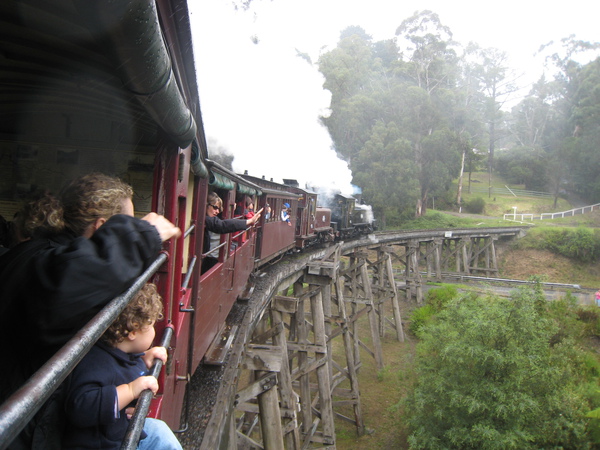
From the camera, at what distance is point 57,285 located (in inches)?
39.0

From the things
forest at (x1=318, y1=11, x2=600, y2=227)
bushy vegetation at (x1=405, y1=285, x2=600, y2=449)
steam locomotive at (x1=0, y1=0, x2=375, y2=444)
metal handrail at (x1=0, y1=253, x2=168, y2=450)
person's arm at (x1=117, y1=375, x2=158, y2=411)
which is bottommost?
bushy vegetation at (x1=405, y1=285, x2=600, y2=449)

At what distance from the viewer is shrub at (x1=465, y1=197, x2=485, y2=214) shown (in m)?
38.1

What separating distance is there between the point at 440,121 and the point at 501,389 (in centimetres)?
2898

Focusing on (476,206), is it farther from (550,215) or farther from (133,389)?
(133,389)

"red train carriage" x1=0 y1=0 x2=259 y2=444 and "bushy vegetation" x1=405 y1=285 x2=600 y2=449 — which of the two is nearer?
"red train carriage" x1=0 y1=0 x2=259 y2=444

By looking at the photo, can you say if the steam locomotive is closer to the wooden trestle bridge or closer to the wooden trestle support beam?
the wooden trestle bridge

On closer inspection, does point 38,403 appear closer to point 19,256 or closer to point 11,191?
point 19,256

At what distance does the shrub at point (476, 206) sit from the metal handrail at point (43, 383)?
134 ft

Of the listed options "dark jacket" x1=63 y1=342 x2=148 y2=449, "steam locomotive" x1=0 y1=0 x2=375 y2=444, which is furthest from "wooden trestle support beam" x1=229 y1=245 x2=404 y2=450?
"dark jacket" x1=63 y1=342 x2=148 y2=449

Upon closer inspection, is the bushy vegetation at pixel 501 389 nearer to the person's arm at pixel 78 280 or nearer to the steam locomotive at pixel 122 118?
the steam locomotive at pixel 122 118

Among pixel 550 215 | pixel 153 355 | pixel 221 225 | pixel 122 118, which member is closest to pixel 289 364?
pixel 221 225

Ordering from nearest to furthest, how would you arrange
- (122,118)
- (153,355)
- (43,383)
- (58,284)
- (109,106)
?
(43,383)
(58,284)
(153,355)
(109,106)
(122,118)

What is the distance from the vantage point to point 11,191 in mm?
2279

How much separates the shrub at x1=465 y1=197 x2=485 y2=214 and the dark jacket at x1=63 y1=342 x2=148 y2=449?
40.5 m
